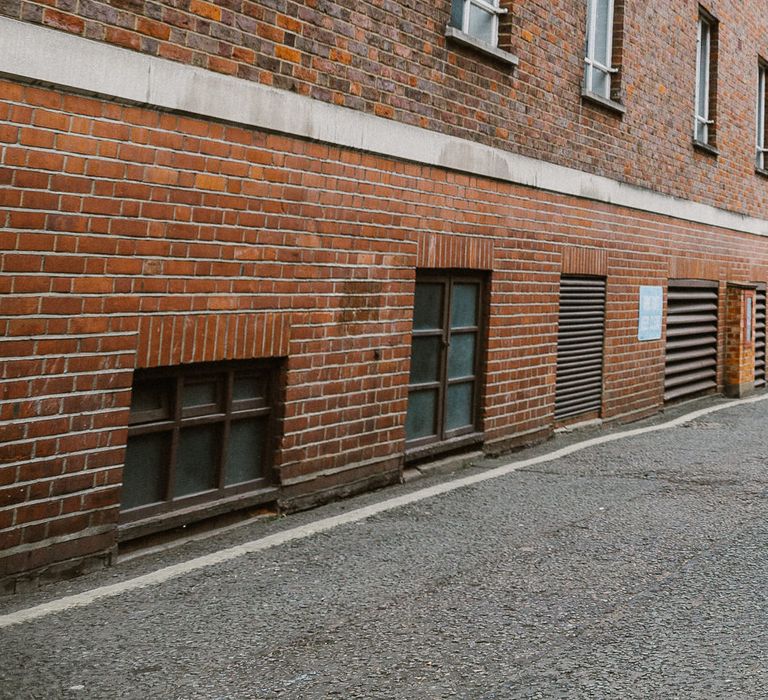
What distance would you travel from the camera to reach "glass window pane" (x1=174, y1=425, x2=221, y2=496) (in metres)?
5.08

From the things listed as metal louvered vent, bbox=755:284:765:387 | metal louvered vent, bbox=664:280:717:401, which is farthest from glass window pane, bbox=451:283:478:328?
metal louvered vent, bbox=755:284:765:387

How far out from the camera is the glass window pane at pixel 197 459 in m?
5.08

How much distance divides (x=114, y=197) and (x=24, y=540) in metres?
1.72

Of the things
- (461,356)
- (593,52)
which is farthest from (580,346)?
(593,52)

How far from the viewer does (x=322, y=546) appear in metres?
4.96

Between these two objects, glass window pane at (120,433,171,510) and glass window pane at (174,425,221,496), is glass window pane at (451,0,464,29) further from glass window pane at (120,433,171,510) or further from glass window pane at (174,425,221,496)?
glass window pane at (120,433,171,510)

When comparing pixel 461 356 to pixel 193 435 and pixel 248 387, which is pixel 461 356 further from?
pixel 193 435

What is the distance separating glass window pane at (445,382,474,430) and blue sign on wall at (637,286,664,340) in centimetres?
350

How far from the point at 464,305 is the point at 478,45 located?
6.79ft

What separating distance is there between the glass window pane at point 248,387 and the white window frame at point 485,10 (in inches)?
→ 134

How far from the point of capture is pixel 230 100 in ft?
16.4

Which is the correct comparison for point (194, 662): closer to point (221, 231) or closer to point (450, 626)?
point (450, 626)

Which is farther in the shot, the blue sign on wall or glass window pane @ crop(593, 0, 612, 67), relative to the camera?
the blue sign on wall

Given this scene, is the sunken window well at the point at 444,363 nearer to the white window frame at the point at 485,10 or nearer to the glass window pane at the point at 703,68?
the white window frame at the point at 485,10
